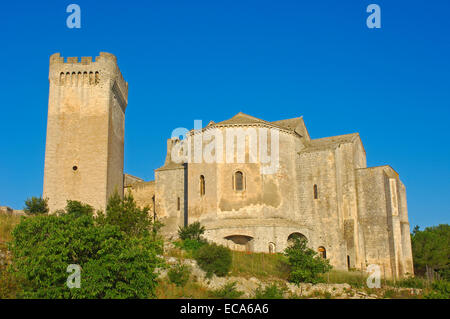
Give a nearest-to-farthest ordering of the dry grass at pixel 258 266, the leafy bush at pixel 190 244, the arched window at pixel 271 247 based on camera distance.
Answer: the dry grass at pixel 258 266 < the leafy bush at pixel 190 244 < the arched window at pixel 271 247

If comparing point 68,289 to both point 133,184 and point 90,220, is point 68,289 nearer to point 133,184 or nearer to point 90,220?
point 90,220

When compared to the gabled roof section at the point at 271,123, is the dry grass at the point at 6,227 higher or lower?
lower

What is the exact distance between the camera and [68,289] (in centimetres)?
1396

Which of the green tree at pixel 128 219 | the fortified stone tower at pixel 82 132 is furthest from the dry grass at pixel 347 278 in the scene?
the fortified stone tower at pixel 82 132

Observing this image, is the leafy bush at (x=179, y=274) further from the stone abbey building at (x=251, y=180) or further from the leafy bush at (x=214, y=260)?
the stone abbey building at (x=251, y=180)

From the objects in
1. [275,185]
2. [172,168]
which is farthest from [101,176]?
[275,185]

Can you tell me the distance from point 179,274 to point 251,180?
9812 mm

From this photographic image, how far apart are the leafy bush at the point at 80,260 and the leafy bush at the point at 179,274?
5119mm

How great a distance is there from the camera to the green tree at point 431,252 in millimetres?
35125

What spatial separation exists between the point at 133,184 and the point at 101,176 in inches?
266

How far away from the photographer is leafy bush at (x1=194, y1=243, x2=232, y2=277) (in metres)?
22.1

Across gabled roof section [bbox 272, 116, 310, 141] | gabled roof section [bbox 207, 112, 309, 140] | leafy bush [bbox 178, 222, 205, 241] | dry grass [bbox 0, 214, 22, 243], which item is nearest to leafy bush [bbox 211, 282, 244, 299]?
leafy bush [bbox 178, 222, 205, 241]

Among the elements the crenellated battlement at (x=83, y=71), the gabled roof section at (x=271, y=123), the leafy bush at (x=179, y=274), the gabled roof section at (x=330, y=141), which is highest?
the crenellated battlement at (x=83, y=71)

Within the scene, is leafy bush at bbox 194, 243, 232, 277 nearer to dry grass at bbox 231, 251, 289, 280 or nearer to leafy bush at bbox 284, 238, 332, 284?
dry grass at bbox 231, 251, 289, 280
